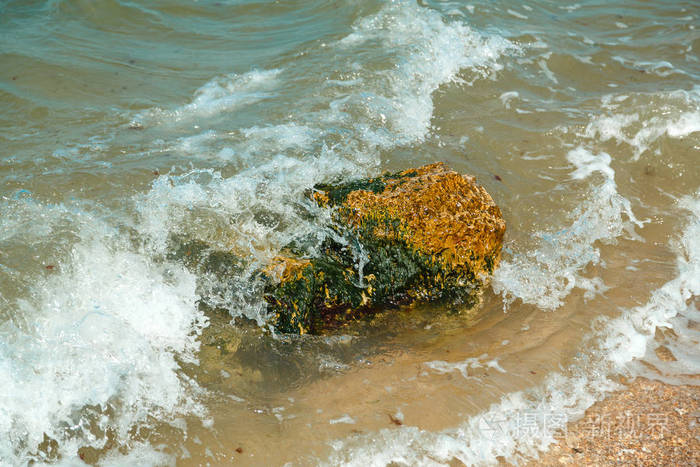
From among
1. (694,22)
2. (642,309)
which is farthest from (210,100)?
(694,22)

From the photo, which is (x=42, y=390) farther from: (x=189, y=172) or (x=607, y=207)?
(x=607, y=207)

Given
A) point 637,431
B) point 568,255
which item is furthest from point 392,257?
point 637,431

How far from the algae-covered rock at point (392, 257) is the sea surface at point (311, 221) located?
14 cm

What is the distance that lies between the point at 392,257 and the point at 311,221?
2.50ft

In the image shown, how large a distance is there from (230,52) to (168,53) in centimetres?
79

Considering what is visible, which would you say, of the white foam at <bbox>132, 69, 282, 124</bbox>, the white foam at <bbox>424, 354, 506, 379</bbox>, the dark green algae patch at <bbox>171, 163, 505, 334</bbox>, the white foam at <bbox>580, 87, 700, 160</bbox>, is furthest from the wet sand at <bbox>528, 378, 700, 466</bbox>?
the white foam at <bbox>132, 69, 282, 124</bbox>

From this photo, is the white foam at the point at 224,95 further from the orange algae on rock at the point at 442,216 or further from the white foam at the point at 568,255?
the white foam at the point at 568,255

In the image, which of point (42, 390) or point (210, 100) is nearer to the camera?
point (42, 390)

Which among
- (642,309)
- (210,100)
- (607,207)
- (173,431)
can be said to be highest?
(210,100)

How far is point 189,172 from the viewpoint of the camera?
4.90m

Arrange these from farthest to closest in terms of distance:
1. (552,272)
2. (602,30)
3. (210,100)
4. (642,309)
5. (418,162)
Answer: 1. (602,30)
2. (210,100)
3. (418,162)
4. (552,272)
5. (642,309)

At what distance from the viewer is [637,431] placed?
3.11m

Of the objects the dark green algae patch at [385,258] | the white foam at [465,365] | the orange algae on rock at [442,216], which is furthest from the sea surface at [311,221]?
the orange algae on rock at [442,216]

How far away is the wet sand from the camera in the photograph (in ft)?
9.75
